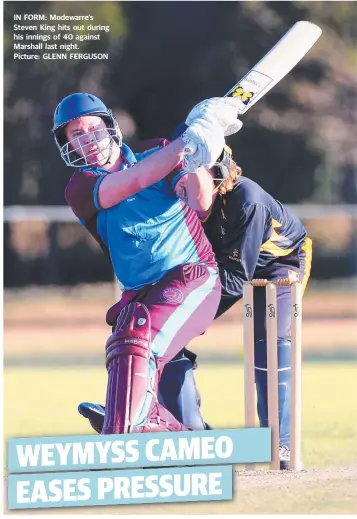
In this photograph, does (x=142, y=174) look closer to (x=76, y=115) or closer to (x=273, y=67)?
(x=76, y=115)

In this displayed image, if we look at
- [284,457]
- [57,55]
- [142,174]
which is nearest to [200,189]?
[142,174]

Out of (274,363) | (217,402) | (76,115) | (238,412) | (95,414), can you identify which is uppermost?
(76,115)

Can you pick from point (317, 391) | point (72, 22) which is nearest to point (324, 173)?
point (317, 391)

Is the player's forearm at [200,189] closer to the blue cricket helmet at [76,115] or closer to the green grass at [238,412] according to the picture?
the blue cricket helmet at [76,115]

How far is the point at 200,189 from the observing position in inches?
159

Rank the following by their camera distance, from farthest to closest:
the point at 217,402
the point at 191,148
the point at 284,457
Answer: the point at 217,402, the point at 284,457, the point at 191,148

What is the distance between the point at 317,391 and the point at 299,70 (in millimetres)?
5330

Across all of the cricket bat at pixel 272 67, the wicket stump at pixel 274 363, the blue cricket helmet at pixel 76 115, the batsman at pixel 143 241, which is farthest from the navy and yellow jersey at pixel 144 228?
the cricket bat at pixel 272 67

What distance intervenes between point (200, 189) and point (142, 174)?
256mm

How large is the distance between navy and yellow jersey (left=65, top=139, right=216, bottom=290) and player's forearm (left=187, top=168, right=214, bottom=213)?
84 mm

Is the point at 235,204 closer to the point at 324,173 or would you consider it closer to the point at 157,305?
the point at 157,305

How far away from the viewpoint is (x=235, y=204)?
434 centimetres

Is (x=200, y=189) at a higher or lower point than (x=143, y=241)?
higher

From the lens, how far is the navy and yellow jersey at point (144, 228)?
413cm
